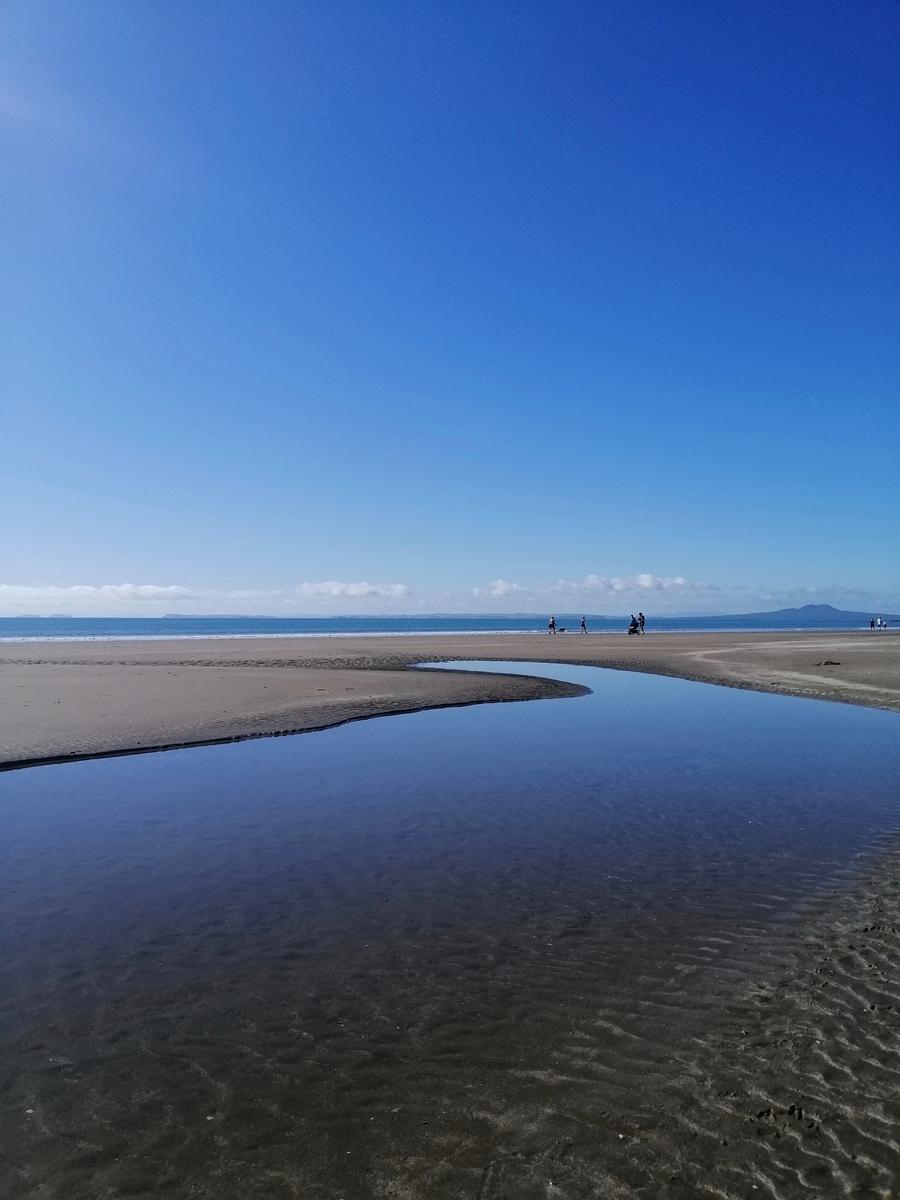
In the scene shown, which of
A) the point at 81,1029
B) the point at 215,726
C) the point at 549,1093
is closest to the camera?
the point at 549,1093

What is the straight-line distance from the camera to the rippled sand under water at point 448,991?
521cm

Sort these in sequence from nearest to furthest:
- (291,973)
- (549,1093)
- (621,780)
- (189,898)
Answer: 1. (549,1093)
2. (291,973)
3. (189,898)
4. (621,780)

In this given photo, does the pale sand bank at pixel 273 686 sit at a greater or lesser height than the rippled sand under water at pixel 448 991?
greater

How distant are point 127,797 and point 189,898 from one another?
232 inches

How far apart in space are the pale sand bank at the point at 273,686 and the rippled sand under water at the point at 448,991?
707 centimetres

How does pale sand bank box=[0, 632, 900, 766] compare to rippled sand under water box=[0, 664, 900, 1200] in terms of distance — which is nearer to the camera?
rippled sand under water box=[0, 664, 900, 1200]

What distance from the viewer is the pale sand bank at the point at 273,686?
22.3m

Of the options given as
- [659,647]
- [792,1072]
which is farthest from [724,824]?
[659,647]

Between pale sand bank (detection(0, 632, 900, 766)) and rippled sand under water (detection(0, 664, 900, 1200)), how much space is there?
7.07 m

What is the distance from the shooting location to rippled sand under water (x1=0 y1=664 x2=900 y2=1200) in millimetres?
5211

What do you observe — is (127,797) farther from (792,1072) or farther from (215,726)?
(792,1072)

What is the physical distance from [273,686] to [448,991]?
91.7ft

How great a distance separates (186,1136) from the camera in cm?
543

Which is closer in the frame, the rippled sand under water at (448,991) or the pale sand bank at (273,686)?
the rippled sand under water at (448,991)
